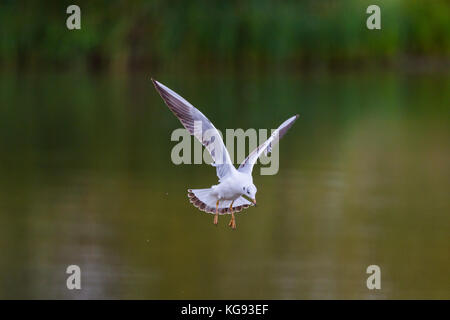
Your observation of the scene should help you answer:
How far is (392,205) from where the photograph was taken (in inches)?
464

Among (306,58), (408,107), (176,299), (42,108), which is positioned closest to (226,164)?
(176,299)

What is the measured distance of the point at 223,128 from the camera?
17.7 m

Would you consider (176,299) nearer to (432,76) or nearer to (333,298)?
(333,298)

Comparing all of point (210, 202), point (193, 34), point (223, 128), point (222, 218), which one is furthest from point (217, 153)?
point (193, 34)

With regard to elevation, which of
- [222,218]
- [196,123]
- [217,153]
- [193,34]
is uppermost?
[193,34]

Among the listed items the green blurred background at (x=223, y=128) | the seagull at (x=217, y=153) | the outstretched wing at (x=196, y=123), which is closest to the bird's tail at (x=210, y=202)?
the seagull at (x=217, y=153)

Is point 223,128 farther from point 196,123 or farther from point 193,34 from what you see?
point 193,34

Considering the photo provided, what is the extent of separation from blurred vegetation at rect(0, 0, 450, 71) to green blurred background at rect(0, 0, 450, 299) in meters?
0.06

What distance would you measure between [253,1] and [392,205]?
18237 millimetres

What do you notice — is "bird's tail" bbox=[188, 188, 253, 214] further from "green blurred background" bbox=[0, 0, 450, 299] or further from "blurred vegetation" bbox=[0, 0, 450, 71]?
"blurred vegetation" bbox=[0, 0, 450, 71]

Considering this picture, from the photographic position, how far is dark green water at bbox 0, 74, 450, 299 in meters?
8.56

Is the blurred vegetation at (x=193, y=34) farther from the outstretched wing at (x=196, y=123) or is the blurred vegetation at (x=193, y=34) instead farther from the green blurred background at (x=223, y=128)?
the outstretched wing at (x=196, y=123)

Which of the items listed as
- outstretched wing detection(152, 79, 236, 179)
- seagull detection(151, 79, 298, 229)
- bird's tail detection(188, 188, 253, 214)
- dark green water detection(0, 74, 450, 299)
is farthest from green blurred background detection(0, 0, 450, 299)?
outstretched wing detection(152, 79, 236, 179)

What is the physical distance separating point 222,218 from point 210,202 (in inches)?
108
